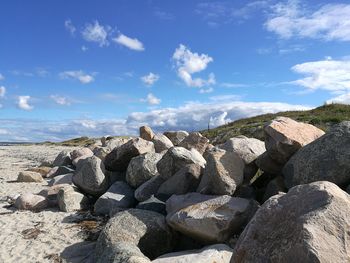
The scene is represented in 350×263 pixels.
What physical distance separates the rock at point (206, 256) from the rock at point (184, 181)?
334cm

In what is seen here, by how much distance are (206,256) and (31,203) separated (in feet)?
28.5

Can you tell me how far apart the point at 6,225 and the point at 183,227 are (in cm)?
626

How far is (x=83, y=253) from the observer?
34.6 feet

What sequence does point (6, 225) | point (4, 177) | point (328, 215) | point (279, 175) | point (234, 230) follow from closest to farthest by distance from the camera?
point (328, 215), point (234, 230), point (279, 175), point (6, 225), point (4, 177)

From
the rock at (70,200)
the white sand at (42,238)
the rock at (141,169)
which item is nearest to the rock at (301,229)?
the white sand at (42,238)

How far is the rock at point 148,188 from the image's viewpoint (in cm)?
1335

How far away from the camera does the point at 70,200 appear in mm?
14656

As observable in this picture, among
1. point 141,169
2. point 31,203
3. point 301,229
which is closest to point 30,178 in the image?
point 31,203

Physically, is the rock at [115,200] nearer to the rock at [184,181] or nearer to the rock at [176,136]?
the rock at [184,181]

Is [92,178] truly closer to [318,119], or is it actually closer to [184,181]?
[184,181]

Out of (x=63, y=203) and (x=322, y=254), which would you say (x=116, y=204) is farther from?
(x=322, y=254)

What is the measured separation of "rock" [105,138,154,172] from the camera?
15.9 metres

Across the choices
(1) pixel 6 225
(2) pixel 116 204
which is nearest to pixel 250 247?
(2) pixel 116 204

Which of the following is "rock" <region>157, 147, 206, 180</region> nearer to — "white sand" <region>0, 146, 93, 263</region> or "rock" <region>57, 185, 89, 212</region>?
"white sand" <region>0, 146, 93, 263</region>
